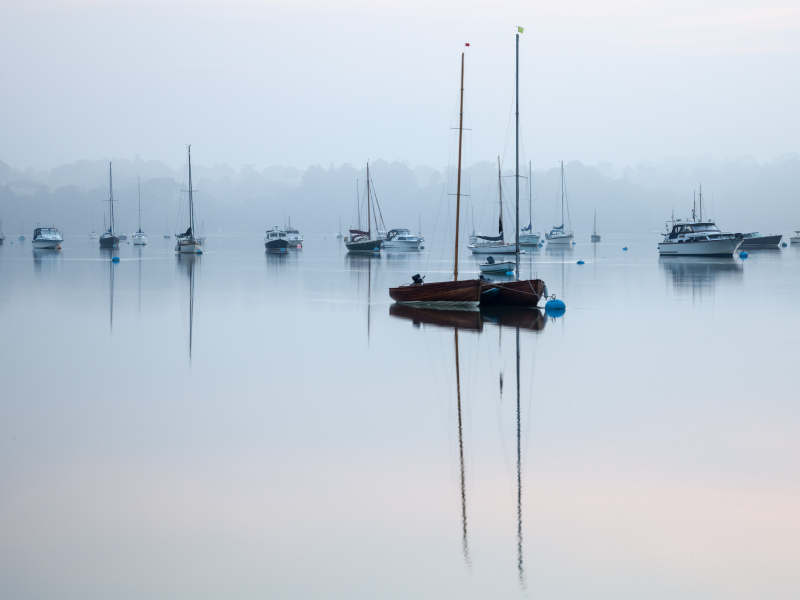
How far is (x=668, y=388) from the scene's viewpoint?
58.9 feet

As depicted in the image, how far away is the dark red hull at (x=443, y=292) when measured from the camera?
32.8 meters

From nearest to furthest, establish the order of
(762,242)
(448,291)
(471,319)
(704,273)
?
(471,319), (448,291), (704,273), (762,242)

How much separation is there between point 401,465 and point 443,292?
71.4ft

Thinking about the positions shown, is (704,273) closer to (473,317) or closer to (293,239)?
(473,317)

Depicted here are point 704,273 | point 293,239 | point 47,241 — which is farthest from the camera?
point 293,239

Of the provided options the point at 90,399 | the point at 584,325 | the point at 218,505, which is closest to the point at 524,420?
the point at 218,505

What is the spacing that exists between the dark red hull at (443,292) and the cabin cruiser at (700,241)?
53647 mm

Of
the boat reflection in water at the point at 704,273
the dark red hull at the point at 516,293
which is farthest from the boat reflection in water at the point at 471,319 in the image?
the boat reflection in water at the point at 704,273

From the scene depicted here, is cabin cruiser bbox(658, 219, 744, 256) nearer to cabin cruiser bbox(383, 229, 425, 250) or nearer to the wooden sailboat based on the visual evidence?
cabin cruiser bbox(383, 229, 425, 250)

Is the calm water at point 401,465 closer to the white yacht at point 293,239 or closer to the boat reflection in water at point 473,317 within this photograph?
the boat reflection in water at point 473,317

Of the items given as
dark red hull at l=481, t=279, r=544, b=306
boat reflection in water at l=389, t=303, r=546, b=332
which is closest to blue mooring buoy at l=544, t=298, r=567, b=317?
boat reflection in water at l=389, t=303, r=546, b=332

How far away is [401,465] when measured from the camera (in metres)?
12.0

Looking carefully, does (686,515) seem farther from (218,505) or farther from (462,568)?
(218,505)

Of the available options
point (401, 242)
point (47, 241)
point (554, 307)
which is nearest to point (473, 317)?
point (554, 307)
